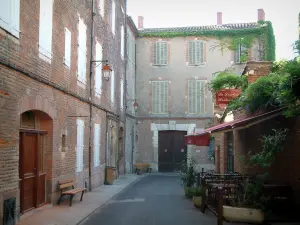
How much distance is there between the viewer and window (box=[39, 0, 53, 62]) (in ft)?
31.0

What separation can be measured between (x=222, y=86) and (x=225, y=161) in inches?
117

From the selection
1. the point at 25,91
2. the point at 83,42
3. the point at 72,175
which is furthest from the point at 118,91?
the point at 25,91

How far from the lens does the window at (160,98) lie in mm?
26031

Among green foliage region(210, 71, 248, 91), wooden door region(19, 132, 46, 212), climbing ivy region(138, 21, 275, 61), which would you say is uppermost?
climbing ivy region(138, 21, 275, 61)

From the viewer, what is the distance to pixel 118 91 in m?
21.1

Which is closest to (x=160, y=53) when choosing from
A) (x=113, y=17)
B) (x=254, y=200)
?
(x=113, y=17)

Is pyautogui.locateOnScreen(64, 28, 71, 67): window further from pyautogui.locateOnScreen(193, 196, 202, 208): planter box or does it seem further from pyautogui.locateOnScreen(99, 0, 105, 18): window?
pyautogui.locateOnScreen(193, 196, 202, 208): planter box

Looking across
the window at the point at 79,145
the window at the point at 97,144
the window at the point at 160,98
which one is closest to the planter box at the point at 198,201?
the window at the point at 79,145

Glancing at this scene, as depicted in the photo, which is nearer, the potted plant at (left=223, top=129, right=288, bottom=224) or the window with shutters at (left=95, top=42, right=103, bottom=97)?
the potted plant at (left=223, top=129, right=288, bottom=224)

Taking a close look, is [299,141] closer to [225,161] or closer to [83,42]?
[225,161]

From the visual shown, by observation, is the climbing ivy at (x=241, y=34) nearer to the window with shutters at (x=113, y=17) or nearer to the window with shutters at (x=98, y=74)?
the window with shutters at (x=113, y=17)

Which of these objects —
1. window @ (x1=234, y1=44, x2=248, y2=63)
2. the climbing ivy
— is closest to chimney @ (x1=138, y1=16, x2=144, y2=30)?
the climbing ivy

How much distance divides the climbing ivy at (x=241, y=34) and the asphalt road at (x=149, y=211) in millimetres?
14514

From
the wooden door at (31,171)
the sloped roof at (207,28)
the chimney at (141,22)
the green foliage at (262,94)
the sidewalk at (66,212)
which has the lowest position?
the sidewalk at (66,212)
